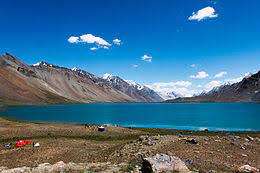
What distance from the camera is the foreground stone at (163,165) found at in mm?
30828

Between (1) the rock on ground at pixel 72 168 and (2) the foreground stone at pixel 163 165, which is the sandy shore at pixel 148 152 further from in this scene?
(2) the foreground stone at pixel 163 165

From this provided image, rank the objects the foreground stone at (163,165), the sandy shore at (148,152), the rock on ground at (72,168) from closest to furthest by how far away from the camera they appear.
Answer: the foreground stone at (163,165), the rock on ground at (72,168), the sandy shore at (148,152)

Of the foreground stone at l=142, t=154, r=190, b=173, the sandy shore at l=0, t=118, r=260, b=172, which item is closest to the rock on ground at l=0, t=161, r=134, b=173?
the sandy shore at l=0, t=118, r=260, b=172

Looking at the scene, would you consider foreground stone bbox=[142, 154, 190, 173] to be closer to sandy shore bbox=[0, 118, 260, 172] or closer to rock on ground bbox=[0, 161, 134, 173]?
sandy shore bbox=[0, 118, 260, 172]

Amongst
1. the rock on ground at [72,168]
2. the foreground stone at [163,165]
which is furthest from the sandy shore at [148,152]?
the foreground stone at [163,165]

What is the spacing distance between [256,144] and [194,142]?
13144mm

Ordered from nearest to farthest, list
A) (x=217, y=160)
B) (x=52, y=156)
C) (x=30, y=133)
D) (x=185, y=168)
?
1. (x=185, y=168)
2. (x=217, y=160)
3. (x=52, y=156)
4. (x=30, y=133)

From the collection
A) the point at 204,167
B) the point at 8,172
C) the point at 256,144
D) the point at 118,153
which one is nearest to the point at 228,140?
the point at 256,144

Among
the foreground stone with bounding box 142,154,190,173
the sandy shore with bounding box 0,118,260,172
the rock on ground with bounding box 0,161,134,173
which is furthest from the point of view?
the sandy shore with bounding box 0,118,260,172

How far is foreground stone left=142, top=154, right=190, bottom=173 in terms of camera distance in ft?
101

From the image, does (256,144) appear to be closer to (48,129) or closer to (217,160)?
(217,160)

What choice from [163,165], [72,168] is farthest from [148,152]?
[163,165]

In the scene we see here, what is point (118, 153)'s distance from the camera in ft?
146

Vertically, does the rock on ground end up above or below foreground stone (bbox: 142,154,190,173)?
below
